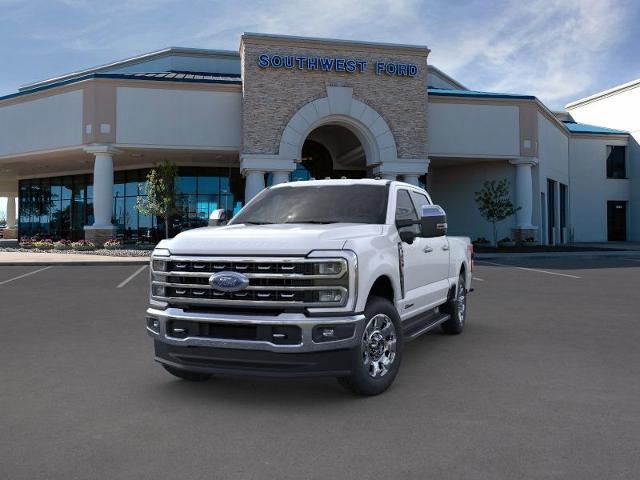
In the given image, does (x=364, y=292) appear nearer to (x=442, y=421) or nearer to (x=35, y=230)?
(x=442, y=421)

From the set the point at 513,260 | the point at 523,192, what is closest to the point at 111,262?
the point at 513,260

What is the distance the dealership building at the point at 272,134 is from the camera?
91.7 ft

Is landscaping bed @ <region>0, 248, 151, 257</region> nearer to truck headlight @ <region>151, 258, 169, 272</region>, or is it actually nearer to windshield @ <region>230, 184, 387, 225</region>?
windshield @ <region>230, 184, 387, 225</region>

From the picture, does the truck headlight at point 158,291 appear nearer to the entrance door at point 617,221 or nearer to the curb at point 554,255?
the curb at point 554,255

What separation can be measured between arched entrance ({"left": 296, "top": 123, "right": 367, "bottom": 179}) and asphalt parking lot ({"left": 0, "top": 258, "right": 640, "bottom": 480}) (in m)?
26.7

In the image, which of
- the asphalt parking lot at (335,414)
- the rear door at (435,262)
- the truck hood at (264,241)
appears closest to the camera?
the asphalt parking lot at (335,414)

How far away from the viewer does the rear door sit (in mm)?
7004

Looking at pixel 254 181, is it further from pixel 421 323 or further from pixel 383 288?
pixel 383 288

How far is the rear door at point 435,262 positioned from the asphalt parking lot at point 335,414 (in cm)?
70

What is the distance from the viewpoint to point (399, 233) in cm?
604

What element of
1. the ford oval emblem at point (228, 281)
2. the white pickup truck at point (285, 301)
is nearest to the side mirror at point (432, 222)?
the white pickup truck at point (285, 301)

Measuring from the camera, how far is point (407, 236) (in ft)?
19.9

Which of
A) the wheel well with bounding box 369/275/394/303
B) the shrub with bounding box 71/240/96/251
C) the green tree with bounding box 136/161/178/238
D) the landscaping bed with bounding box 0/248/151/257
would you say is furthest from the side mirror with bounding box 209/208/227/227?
the shrub with bounding box 71/240/96/251

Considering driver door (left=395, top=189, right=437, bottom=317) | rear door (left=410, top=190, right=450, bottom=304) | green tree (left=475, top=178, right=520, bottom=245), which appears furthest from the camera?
green tree (left=475, top=178, right=520, bottom=245)
